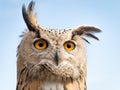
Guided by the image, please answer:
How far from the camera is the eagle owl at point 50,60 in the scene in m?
7.11

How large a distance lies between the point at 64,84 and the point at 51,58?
1.25 ft

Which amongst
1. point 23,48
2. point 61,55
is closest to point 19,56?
point 23,48

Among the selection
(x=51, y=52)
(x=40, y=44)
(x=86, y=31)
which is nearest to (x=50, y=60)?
(x=51, y=52)

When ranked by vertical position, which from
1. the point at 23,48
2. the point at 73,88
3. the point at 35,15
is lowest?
the point at 73,88

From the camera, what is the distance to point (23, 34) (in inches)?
299

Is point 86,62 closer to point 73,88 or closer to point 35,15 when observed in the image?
point 73,88

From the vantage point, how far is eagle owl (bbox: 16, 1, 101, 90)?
7.11 meters

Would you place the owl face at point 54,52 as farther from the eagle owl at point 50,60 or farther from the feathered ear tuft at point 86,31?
the feathered ear tuft at point 86,31

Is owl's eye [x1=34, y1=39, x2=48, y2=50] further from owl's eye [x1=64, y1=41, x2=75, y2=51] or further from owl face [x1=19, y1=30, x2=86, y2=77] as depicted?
owl's eye [x1=64, y1=41, x2=75, y2=51]

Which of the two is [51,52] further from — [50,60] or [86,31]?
[86,31]

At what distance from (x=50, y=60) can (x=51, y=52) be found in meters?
0.10

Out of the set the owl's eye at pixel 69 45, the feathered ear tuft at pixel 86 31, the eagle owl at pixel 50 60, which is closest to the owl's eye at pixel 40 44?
the eagle owl at pixel 50 60

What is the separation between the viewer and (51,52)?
7109 mm

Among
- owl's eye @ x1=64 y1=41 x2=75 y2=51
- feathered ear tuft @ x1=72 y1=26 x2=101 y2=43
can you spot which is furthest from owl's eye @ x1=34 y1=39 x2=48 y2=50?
feathered ear tuft @ x1=72 y1=26 x2=101 y2=43
